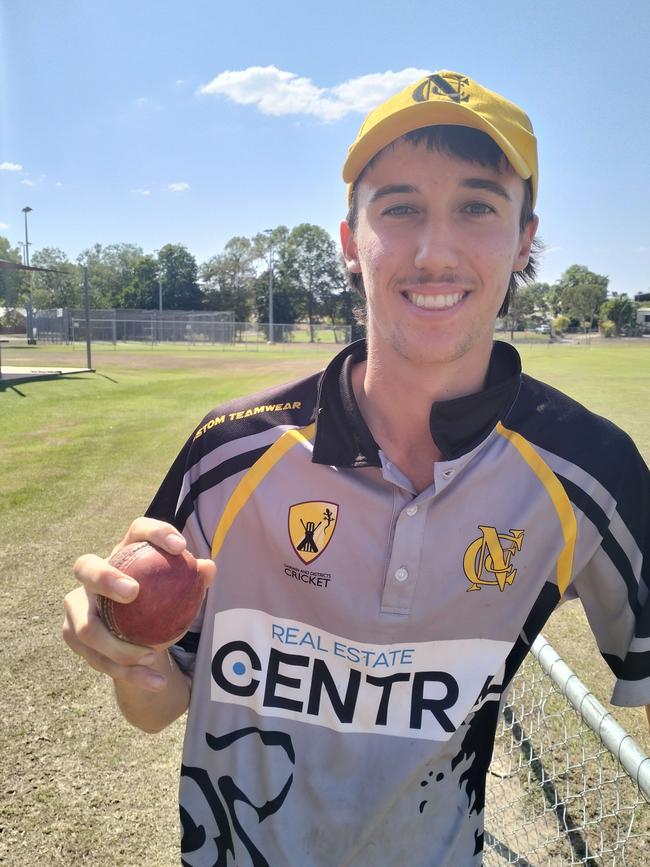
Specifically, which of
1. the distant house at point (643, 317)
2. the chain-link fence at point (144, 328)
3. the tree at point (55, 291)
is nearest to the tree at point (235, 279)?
the tree at point (55, 291)

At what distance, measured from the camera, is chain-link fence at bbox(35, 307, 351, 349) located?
47281 millimetres

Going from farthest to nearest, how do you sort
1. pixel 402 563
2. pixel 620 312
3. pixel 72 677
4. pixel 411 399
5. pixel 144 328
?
pixel 620 312 < pixel 144 328 < pixel 72 677 < pixel 411 399 < pixel 402 563

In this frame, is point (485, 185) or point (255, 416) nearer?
point (485, 185)

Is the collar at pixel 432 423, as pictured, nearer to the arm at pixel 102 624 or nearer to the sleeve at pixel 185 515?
the sleeve at pixel 185 515

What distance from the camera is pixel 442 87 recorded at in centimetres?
186

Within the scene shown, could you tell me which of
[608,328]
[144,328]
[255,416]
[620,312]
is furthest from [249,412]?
[620,312]

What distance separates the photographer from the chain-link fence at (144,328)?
155 feet

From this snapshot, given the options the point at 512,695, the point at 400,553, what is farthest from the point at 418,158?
the point at 512,695

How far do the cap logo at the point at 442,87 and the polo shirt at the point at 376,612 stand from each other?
2.91ft

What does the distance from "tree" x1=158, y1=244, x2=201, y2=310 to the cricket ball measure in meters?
87.2

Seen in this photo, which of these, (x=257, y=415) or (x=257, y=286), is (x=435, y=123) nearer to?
(x=257, y=415)

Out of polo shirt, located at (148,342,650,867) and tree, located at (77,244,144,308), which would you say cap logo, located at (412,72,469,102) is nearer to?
polo shirt, located at (148,342,650,867)

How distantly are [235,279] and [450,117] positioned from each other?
87131 millimetres

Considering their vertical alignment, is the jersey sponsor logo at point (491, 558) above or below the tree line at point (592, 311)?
below
